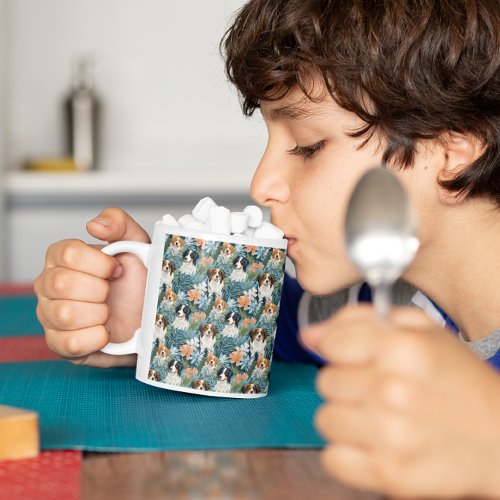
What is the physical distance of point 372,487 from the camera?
450 millimetres

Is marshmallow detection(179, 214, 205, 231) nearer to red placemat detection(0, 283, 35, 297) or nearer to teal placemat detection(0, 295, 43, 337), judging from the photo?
teal placemat detection(0, 295, 43, 337)

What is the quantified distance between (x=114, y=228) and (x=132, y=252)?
0.49ft

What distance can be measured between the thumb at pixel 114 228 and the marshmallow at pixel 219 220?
0.24 metres

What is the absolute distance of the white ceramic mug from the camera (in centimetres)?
78

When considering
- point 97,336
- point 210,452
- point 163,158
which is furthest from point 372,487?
point 163,158

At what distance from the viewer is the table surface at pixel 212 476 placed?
0.52 metres

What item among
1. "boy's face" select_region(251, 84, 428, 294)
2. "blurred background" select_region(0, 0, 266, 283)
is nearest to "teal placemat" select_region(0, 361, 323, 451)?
"boy's face" select_region(251, 84, 428, 294)

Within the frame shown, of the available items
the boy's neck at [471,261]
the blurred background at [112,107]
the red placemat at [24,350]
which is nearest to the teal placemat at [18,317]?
the red placemat at [24,350]

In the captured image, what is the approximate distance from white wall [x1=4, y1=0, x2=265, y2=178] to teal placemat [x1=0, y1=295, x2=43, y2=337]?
146 centimetres

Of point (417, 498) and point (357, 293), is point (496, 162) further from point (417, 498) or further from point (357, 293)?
point (417, 498)

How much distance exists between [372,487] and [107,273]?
0.52m

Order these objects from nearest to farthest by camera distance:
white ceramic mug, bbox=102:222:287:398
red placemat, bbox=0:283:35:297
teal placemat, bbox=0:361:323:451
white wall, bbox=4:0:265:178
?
teal placemat, bbox=0:361:323:451 < white ceramic mug, bbox=102:222:287:398 < red placemat, bbox=0:283:35:297 < white wall, bbox=4:0:265:178

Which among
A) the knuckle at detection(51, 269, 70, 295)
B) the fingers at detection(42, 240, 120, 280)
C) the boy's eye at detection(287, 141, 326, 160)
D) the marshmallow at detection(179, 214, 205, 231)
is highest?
the boy's eye at detection(287, 141, 326, 160)

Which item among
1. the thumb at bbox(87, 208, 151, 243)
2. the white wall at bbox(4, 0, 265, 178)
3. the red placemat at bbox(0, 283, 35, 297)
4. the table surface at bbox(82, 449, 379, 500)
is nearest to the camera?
the table surface at bbox(82, 449, 379, 500)
